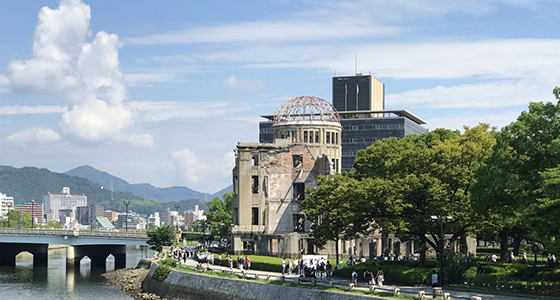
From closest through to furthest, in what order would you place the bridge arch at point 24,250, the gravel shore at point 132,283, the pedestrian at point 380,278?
1. the pedestrian at point 380,278
2. the gravel shore at point 132,283
3. the bridge arch at point 24,250

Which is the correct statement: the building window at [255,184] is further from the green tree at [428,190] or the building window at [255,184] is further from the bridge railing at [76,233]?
the green tree at [428,190]

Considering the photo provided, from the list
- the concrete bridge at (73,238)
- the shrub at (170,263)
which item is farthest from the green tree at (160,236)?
the shrub at (170,263)

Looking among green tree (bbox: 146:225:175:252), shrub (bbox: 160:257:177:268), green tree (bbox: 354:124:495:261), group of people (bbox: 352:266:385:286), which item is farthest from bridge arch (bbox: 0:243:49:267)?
group of people (bbox: 352:266:385:286)

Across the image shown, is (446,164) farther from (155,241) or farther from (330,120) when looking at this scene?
(155,241)

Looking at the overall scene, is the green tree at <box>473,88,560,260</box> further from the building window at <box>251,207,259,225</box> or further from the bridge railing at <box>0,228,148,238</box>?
the bridge railing at <box>0,228,148,238</box>

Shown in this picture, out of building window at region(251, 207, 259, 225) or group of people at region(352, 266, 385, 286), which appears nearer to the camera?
group of people at region(352, 266, 385, 286)

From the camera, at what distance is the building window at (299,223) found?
3851 inches

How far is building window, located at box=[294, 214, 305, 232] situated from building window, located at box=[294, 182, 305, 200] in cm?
252

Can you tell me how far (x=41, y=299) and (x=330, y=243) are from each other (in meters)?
35.2

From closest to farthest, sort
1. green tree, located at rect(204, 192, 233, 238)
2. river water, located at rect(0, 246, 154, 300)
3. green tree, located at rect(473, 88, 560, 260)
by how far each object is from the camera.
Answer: green tree, located at rect(473, 88, 560, 260) < river water, located at rect(0, 246, 154, 300) < green tree, located at rect(204, 192, 233, 238)

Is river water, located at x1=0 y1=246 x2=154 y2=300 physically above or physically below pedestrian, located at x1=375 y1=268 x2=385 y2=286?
below

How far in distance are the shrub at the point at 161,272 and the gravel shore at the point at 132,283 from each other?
2090 millimetres

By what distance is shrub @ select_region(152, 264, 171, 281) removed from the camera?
78500 mm

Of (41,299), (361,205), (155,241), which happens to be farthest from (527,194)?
(155,241)
